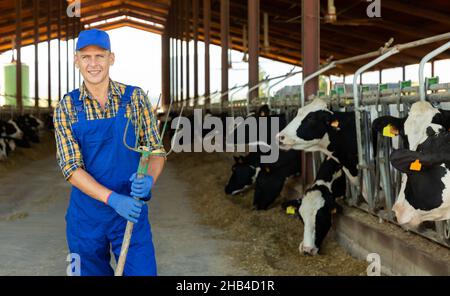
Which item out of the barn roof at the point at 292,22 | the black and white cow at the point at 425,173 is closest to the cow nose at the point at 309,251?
the black and white cow at the point at 425,173

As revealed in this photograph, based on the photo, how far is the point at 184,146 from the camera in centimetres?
1767

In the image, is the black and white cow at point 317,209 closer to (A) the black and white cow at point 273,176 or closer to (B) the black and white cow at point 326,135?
(B) the black and white cow at point 326,135

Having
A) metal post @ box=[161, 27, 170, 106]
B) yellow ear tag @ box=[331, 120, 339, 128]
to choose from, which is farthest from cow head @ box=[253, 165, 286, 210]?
metal post @ box=[161, 27, 170, 106]

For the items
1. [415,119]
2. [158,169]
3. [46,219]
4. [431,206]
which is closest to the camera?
[158,169]

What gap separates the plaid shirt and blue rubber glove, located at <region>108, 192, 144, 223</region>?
28 centimetres

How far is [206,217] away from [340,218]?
223cm

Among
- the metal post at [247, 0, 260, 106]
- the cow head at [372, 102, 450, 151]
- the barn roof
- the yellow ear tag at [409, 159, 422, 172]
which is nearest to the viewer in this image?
the yellow ear tag at [409, 159, 422, 172]

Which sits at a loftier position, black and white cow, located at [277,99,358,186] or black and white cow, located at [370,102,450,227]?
black and white cow, located at [277,99,358,186]

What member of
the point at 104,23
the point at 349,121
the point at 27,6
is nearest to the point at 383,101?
the point at 349,121

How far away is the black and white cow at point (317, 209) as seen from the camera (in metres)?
6.12

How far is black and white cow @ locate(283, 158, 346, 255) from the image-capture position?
6125mm

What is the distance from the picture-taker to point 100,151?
3.10 meters

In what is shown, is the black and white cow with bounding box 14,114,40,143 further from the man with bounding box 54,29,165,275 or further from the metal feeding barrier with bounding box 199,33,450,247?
the man with bounding box 54,29,165,275

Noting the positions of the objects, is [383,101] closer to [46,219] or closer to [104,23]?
[46,219]
